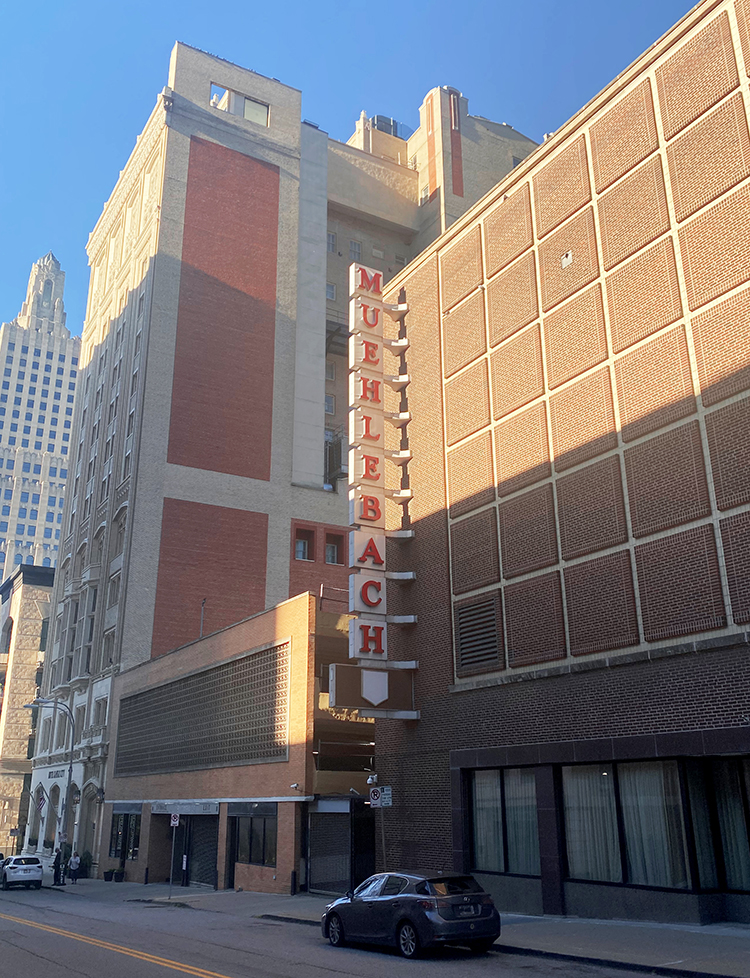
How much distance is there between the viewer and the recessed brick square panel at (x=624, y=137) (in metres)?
22.8

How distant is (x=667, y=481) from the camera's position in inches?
809

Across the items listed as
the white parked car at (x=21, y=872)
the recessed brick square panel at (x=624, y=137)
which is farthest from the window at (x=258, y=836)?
the recessed brick square panel at (x=624, y=137)

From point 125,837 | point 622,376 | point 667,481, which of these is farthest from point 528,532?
point 125,837

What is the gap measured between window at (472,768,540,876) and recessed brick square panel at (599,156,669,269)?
13566mm

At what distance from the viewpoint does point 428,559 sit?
27969 mm

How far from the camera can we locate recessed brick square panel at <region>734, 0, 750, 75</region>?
2052 cm

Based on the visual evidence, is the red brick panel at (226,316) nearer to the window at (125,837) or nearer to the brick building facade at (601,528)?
the window at (125,837)

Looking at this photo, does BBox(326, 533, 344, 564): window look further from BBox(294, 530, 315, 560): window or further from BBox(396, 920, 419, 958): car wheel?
BBox(396, 920, 419, 958): car wheel

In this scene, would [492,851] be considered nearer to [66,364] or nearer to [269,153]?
[269,153]

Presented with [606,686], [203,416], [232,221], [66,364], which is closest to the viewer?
[606,686]

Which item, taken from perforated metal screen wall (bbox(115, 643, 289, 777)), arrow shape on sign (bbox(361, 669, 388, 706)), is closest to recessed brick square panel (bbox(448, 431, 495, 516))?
arrow shape on sign (bbox(361, 669, 388, 706))

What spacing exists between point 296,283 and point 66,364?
438 feet

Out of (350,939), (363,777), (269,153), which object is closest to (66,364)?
(269,153)

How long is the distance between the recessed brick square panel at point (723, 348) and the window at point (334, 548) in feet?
128
